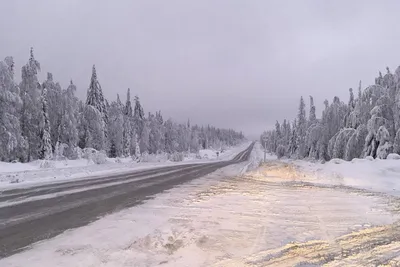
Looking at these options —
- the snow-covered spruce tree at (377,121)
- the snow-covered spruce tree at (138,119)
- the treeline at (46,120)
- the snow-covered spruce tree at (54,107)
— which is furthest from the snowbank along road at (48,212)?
the snow-covered spruce tree at (138,119)

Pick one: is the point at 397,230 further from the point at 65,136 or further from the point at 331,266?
the point at 65,136

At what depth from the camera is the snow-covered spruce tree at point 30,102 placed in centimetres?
3562

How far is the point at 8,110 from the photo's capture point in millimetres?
30016

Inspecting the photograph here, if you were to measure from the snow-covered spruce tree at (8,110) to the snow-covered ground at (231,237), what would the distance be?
76.1 ft

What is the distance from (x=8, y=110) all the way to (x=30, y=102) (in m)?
6.09

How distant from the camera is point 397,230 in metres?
7.62

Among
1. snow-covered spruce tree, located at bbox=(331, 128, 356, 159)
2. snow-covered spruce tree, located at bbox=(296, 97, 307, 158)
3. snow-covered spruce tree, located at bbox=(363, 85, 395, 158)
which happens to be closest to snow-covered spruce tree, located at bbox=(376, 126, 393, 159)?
snow-covered spruce tree, located at bbox=(363, 85, 395, 158)

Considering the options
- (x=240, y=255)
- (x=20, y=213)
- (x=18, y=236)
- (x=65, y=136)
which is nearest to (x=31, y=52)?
(x=65, y=136)

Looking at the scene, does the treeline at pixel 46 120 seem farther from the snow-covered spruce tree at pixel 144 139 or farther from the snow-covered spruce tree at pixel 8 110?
the snow-covered spruce tree at pixel 144 139

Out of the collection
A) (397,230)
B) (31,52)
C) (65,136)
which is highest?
(31,52)

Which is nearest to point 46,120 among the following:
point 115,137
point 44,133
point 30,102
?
point 44,133

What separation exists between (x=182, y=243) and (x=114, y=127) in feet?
182

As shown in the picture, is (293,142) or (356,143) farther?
(293,142)

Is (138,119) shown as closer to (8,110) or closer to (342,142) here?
(8,110)
